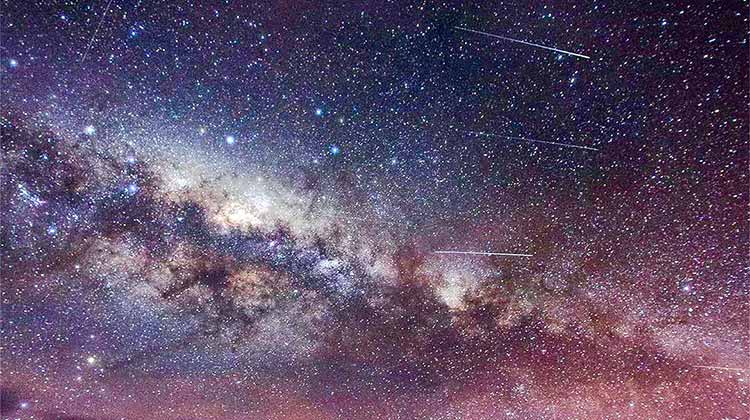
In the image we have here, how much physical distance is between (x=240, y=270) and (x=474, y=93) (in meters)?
3.89

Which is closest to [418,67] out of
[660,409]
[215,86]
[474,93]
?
[474,93]

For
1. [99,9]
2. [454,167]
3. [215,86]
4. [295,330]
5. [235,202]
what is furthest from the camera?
[295,330]

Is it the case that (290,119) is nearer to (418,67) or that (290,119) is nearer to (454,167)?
(418,67)

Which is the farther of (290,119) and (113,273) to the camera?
(113,273)

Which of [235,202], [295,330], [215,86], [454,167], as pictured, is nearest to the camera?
[215,86]

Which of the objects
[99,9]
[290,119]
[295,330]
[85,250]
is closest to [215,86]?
[290,119]

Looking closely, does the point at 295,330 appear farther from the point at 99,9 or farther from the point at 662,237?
the point at 662,237

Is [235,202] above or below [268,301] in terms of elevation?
above

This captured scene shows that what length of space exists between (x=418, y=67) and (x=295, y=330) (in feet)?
14.0

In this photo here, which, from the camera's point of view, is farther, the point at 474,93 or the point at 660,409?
the point at 660,409

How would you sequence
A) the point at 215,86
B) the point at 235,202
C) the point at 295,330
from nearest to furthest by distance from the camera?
1. the point at 215,86
2. the point at 235,202
3. the point at 295,330

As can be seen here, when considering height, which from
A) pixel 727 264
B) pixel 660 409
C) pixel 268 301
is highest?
pixel 268 301

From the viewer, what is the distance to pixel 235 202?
4.53 m

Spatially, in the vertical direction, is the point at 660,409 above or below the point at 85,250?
below
